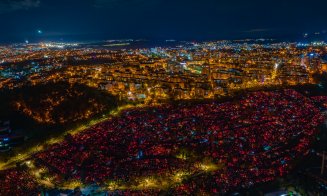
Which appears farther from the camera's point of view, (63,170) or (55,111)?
(55,111)

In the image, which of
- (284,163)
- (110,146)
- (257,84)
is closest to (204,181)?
(284,163)

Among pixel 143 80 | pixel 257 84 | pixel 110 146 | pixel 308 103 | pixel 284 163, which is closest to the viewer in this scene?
pixel 284 163

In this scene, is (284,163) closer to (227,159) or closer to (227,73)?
(227,159)

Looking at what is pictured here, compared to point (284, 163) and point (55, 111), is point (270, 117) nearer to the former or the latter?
point (284, 163)

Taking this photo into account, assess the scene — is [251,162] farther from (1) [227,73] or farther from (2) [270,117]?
(1) [227,73]

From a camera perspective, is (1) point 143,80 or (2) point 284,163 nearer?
(2) point 284,163

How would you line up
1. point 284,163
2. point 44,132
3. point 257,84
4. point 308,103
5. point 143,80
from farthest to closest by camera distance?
point 143,80 < point 257,84 < point 308,103 < point 44,132 < point 284,163

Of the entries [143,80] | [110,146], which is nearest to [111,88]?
[143,80]

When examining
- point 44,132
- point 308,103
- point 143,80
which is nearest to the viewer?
point 44,132

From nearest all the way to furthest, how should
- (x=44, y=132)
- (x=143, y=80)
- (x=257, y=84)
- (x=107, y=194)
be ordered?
1. (x=107, y=194)
2. (x=44, y=132)
3. (x=257, y=84)
4. (x=143, y=80)
